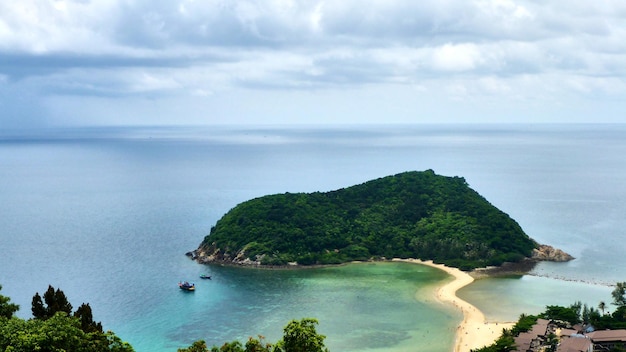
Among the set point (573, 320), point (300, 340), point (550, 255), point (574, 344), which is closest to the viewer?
point (300, 340)

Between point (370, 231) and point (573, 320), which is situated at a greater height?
point (370, 231)

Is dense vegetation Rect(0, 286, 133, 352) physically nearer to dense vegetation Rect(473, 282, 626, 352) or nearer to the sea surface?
the sea surface

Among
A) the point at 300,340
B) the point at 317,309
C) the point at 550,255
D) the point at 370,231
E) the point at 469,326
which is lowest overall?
the point at 469,326

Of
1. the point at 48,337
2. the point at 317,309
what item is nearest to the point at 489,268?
the point at 317,309

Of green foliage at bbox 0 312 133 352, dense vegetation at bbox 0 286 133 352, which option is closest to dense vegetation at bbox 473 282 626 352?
dense vegetation at bbox 0 286 133 352

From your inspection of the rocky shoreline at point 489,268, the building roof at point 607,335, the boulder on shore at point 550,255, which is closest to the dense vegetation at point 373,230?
the rocky shoreline at point 489,268

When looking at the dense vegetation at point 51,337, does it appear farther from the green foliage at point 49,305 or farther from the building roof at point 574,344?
the building roof at point 574,344

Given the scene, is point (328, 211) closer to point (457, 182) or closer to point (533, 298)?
point (457, 182)

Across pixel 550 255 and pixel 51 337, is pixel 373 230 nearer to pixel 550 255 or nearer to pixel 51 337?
pixel 550 255
